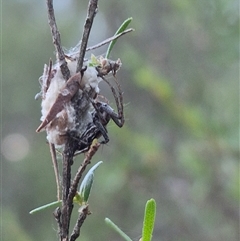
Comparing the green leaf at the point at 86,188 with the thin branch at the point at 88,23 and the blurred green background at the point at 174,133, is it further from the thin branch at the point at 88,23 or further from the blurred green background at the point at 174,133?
the blurred green background at the point at 174,133

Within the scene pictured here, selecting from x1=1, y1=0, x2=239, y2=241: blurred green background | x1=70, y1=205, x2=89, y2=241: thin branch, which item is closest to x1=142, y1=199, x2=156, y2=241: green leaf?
x1=70, y1=205, x2=89, y2=241: thin branch

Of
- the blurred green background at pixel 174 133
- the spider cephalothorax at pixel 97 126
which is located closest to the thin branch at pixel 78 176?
the spider cephalothorax at pixel 97 126

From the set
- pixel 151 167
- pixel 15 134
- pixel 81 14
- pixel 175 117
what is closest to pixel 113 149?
pixel 151 167

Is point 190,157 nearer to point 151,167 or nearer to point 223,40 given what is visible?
point 151,167

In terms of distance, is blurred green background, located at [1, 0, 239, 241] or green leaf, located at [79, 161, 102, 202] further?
blurred green background, located at [1, 0, 239, 241]

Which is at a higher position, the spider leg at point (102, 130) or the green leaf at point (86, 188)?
the spider leg at point (102, 130)

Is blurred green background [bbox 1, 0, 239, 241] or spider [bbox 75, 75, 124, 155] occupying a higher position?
blurred green background [bbox 1, 0, 239, 241]

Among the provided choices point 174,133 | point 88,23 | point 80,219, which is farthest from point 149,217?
point 174,133

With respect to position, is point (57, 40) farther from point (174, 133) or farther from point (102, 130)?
point (174, 133)

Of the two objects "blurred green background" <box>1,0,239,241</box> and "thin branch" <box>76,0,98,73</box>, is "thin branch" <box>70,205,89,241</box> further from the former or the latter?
"blurred green background" <box>1,0,239,241</box>

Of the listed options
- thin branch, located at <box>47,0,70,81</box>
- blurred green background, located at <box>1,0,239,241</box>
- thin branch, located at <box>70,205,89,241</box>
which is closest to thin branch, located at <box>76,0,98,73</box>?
thin branch, located at <box>47,0,70,81</box>

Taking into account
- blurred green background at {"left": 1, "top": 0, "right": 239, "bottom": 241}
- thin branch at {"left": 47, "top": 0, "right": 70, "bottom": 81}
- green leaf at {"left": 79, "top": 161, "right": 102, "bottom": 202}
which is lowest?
green leaf at {"left": 79, "top": 161, "right": 102, "bottom": 202}
